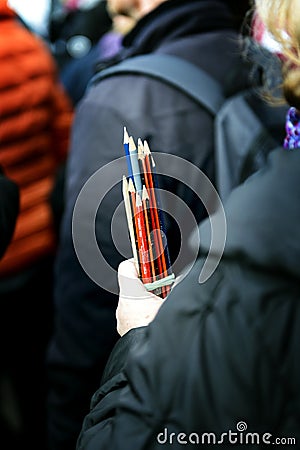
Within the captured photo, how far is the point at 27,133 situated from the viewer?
1.93m

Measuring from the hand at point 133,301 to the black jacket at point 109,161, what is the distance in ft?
0.84

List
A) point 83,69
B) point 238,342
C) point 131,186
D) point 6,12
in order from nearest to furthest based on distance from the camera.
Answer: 1. point 238,342
2. point 131,186
3. point 6,12
4. point 83,69

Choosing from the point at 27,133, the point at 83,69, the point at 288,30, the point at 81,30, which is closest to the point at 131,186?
the point at 288,30

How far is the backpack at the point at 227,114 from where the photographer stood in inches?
45.4

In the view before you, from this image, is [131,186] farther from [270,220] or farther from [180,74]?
[180,74]

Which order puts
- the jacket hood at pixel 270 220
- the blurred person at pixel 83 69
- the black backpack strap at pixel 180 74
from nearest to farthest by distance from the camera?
the jacket hood at pixel 270 220
the black backpack strap at pixel 180 74
the blurred person at pixel 83 69

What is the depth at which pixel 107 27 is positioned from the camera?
3541mm

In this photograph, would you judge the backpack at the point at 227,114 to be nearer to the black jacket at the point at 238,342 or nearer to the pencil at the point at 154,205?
the pencil at the point at 154,205

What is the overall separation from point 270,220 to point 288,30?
28cm

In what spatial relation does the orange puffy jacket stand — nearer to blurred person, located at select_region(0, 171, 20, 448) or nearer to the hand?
blurred person, located at select_region(0, 171, 20, 448)

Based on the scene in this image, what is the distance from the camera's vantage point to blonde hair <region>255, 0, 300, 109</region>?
77 cm

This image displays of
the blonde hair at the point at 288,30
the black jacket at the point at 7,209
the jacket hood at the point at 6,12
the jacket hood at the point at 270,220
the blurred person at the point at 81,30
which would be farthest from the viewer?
the blurred person at the point at 81,30

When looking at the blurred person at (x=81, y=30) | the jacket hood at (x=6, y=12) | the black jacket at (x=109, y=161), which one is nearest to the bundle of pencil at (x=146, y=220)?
the black jacket at (x=109, y=161)

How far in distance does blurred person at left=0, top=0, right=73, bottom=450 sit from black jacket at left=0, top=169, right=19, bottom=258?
681 millimetres
